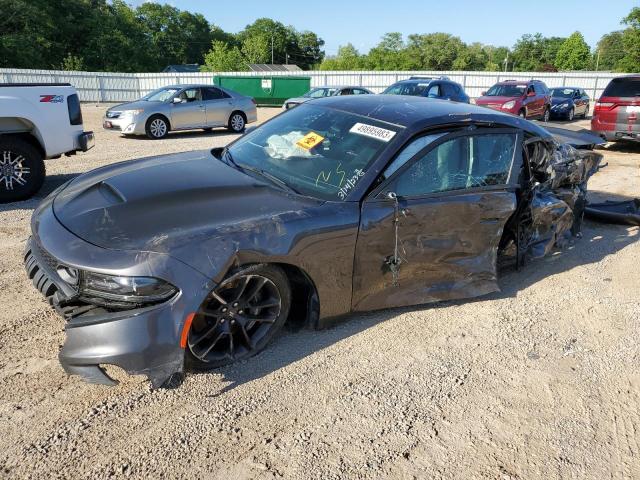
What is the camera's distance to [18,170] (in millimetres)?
6738

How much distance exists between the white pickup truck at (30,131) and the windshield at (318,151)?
3.87 metres

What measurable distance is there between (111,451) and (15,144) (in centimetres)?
556

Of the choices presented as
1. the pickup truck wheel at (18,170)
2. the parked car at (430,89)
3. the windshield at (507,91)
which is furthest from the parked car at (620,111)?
the pickup truck wheel at (18,170)

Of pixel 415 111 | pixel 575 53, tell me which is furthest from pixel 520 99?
pixel 575 53

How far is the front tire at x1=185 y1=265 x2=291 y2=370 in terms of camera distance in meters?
2.93

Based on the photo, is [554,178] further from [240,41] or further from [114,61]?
[240,41]

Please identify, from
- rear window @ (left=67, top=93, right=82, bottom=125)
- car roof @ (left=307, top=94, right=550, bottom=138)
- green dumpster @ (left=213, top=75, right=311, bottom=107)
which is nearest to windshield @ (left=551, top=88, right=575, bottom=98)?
green dumpster @ (left=213, top=75, right=311, bottom=107)

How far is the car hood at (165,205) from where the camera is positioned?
111 inches

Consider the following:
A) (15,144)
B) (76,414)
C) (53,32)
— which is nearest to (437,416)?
(76,414)

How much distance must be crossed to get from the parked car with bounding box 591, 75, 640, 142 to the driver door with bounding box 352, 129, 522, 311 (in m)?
9.32

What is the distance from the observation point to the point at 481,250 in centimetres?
404

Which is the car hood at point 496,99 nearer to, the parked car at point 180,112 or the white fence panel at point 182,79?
the parked car at point 180,112

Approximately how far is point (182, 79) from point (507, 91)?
19994 mm

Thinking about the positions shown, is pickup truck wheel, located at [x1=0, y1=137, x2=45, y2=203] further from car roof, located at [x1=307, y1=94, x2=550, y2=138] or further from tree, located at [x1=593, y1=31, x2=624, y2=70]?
tree, located at [x1=593, y1=31, x2=624, y2=70]
